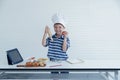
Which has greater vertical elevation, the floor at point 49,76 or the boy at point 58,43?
the boy at point 58,43

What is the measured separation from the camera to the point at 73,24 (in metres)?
4.16

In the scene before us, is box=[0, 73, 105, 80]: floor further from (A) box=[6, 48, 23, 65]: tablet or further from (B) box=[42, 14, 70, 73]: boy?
(B) box=[42, 14, 70, 73]: boy

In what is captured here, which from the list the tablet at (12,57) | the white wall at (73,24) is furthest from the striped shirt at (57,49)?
the white wall at (73,24)

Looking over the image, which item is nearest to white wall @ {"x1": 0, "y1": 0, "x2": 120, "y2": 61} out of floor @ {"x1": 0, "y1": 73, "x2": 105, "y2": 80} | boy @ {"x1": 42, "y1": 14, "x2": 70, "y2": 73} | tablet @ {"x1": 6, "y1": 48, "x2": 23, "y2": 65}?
boy @ {"x1": 42, "y1": 14, "x2": 70, "y2": 73}

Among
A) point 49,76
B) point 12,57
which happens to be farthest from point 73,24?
point 49,76

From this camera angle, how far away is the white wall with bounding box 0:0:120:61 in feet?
13.6

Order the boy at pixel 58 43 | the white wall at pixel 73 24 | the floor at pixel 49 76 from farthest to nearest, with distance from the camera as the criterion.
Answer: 1. the white wall at pixel 73 24
2. the boy at pixel 58 43
3. the floor at pixel 49 76

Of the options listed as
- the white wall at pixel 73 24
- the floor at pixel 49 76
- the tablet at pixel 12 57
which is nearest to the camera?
the floor at pixel 49 76

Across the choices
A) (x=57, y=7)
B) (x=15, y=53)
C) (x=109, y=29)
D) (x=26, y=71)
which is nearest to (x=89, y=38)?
(x=109, y=29)

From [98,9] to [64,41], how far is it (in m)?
1.42

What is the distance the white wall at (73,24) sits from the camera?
13.6 feet

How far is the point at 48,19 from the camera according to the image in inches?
165

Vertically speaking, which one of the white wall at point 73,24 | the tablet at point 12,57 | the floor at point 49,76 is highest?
the white wall at point 73,24

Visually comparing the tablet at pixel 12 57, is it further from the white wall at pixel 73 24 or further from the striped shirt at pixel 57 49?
the white wall at pixel 73 24
